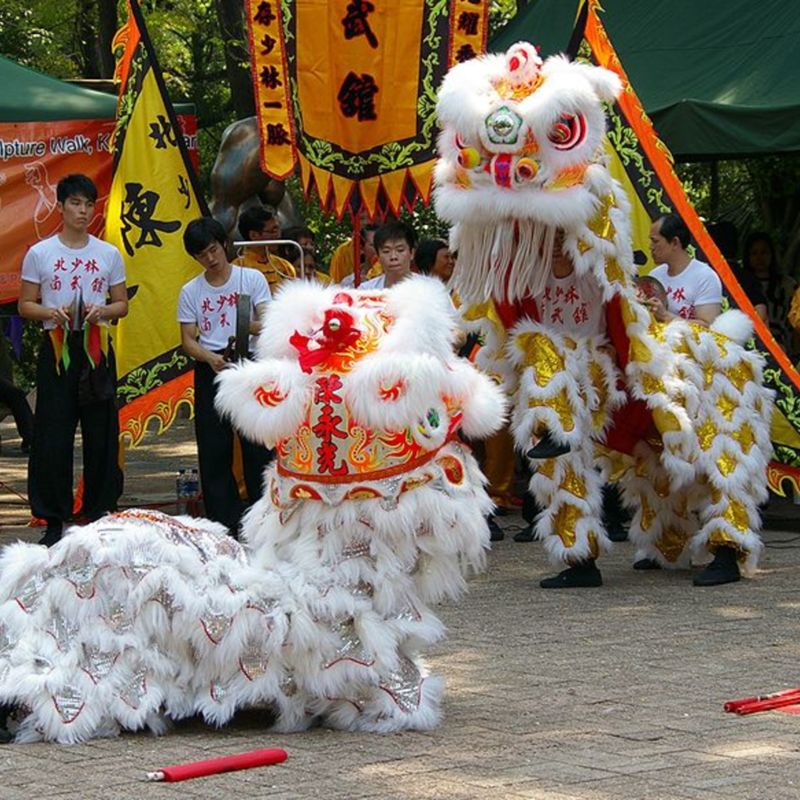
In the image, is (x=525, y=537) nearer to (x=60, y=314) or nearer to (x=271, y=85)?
(x=60, y=314)

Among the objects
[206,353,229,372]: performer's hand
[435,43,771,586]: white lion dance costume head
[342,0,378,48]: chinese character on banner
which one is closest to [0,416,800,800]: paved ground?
[435,43,771,586]: white lion dance costume head

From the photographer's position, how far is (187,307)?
9.50 metres

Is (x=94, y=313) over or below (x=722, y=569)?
over

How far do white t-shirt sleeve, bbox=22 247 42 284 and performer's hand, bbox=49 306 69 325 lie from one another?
0.18 m

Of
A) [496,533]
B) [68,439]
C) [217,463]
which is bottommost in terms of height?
[496,533]

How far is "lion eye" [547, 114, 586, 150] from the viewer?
770cm

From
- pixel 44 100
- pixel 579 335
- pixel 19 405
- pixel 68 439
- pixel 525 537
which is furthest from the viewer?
pixel 19 405

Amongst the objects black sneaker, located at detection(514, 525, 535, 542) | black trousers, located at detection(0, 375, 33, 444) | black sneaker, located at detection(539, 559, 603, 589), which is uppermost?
black trousers, located at detection(0, 375, 33, 444)

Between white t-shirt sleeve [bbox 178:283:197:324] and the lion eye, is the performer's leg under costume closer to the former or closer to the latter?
the lion eye

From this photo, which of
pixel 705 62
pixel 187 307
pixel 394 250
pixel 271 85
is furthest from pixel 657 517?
pixel 705 62

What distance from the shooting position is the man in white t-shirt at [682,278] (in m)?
8.99

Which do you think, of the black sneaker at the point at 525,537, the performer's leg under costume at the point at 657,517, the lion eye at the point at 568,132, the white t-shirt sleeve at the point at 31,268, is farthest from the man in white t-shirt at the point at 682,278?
the white t-shirt sleeve at the point at 31,268

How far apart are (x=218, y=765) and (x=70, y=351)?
4.54 metres

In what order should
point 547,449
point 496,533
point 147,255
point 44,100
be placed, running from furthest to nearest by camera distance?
point 44,100, point 147,255, point 496,533, point 547,449
